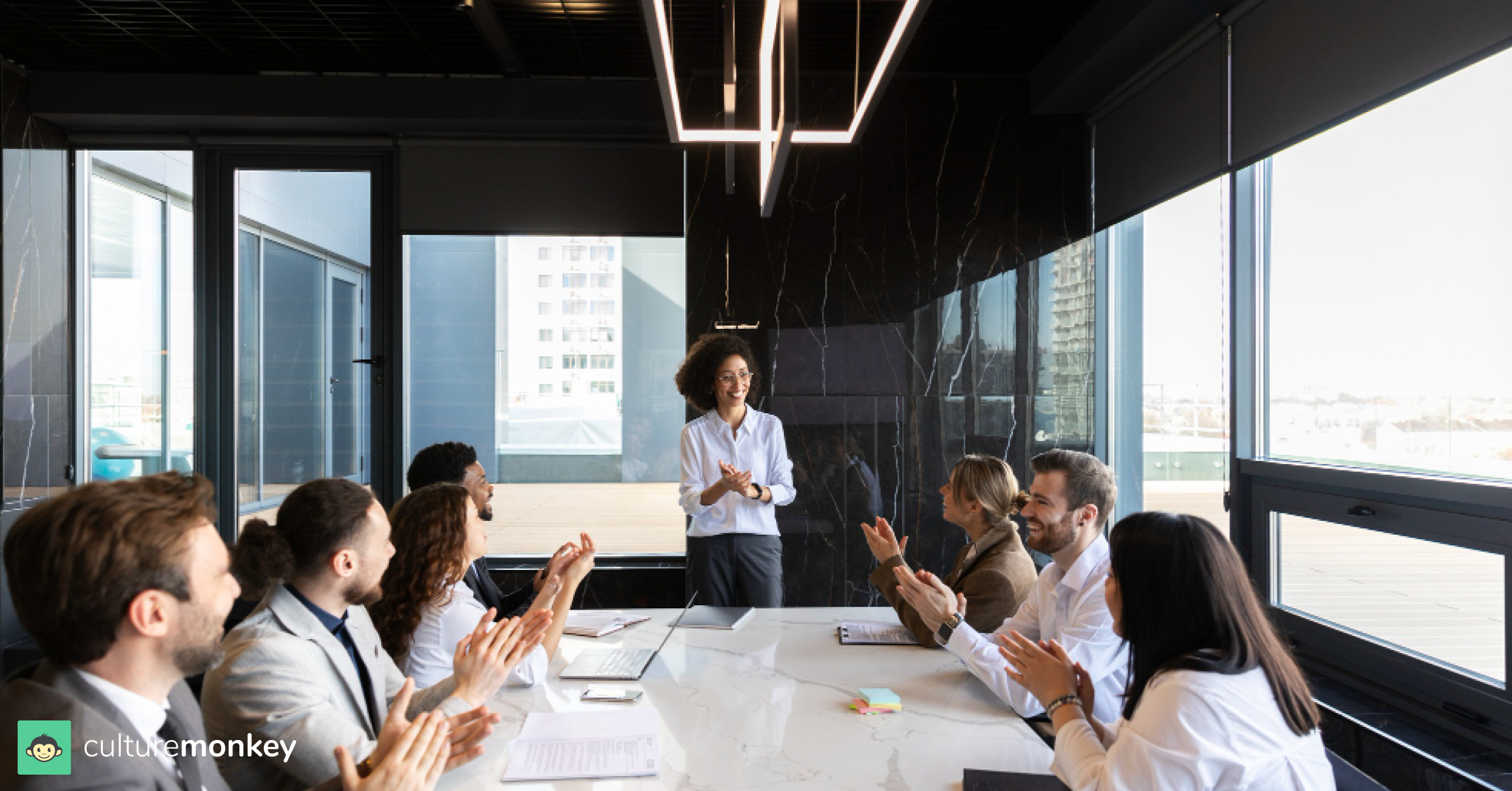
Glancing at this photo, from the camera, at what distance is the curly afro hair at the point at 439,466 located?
3111 millimetres

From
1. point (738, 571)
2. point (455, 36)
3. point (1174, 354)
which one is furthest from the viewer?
point (455, 36)

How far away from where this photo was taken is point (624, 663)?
91.4 inches

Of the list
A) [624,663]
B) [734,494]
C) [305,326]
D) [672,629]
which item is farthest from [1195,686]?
[305,326]

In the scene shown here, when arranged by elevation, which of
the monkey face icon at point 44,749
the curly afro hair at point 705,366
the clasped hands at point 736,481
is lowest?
the monkey face icon at point 44,749

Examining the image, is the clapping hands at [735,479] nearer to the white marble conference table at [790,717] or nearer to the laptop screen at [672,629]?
the laptop screen at [672,629]

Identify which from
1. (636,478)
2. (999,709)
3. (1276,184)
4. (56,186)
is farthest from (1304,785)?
(56,186)

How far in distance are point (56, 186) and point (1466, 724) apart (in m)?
6.18

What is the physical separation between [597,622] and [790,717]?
1063mm

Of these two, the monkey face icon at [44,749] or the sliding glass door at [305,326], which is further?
the sliding glass door at [305,326]

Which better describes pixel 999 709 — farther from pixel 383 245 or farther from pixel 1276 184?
pixel 383 245

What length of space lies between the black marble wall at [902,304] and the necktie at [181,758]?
3.48 metres

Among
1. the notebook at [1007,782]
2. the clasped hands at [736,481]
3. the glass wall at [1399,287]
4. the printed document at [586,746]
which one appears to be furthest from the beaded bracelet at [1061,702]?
the clasped hands at [736,481]

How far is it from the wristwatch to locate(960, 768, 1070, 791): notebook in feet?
1.95

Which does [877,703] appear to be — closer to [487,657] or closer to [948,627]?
[948,627]
